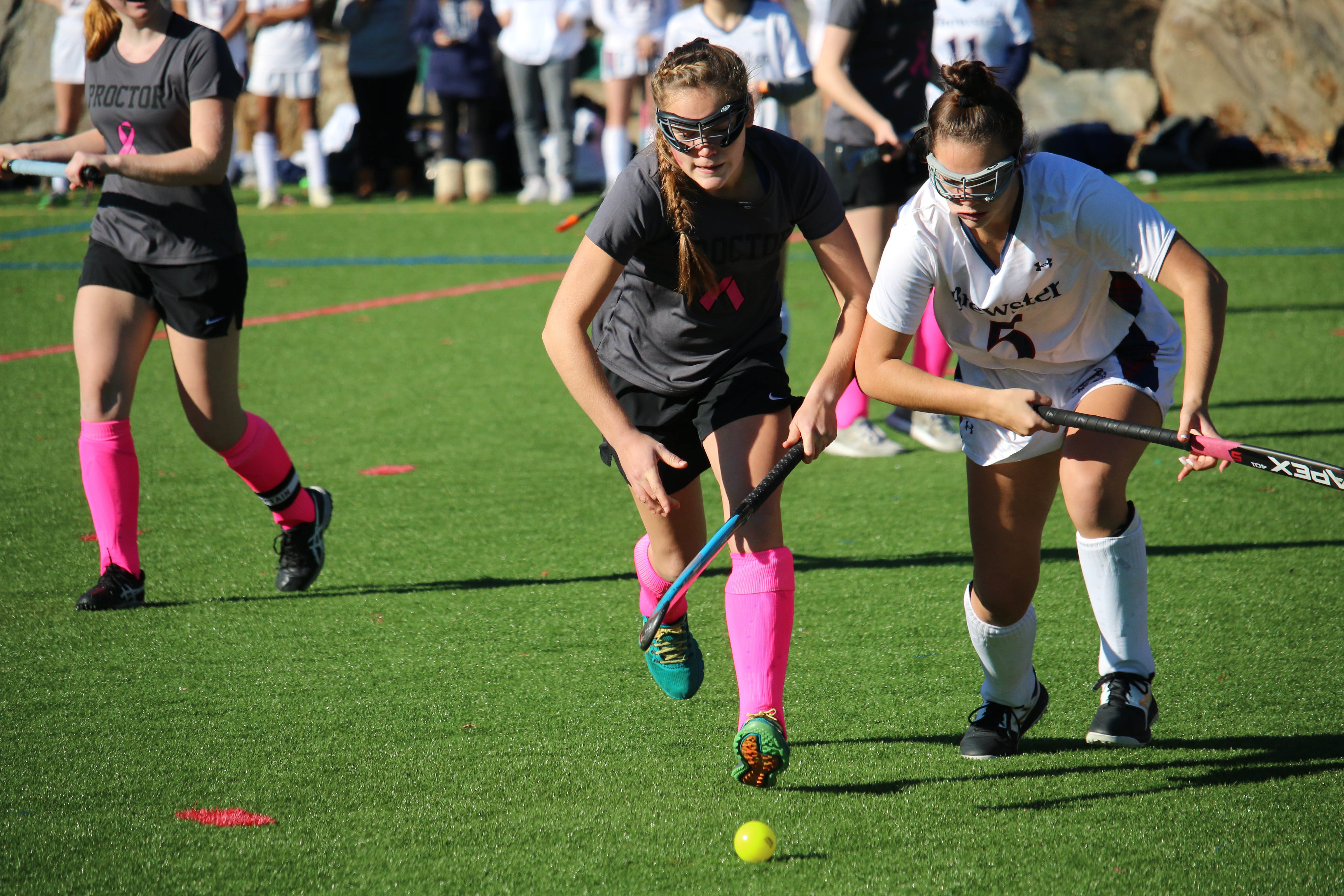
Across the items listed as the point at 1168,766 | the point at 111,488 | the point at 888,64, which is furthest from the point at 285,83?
the point at 1168,766

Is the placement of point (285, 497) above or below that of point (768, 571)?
below

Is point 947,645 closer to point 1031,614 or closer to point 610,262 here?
point 1031,614

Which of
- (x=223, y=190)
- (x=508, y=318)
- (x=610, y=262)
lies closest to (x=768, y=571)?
(x=610, y=262)

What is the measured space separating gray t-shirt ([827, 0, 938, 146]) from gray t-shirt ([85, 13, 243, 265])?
2761 millimetres

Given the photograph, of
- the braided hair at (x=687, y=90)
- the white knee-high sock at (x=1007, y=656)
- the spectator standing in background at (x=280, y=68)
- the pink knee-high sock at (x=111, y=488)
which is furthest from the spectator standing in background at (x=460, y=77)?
the white knee-high sock at (x=1007, y=656)

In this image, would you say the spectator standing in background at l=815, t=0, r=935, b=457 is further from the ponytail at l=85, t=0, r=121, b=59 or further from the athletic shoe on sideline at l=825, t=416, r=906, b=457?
the ponytail at l=85, t=0, r=121, b=59

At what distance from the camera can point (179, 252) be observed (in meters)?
4.17

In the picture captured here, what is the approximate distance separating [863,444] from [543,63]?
8.50m

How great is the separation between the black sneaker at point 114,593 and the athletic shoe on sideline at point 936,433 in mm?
3425

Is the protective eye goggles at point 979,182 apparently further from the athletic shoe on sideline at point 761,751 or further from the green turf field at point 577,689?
the green turf field at point 577,689

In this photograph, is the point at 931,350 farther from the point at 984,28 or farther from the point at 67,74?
the point at 67,74

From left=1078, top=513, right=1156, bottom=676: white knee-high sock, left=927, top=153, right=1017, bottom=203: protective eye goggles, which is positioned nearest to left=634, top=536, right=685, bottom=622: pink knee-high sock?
left=1078, top=513, right=1156, bottom=676: white knee-high sock

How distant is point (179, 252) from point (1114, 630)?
10.0 feet

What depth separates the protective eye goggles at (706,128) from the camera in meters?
2.83
